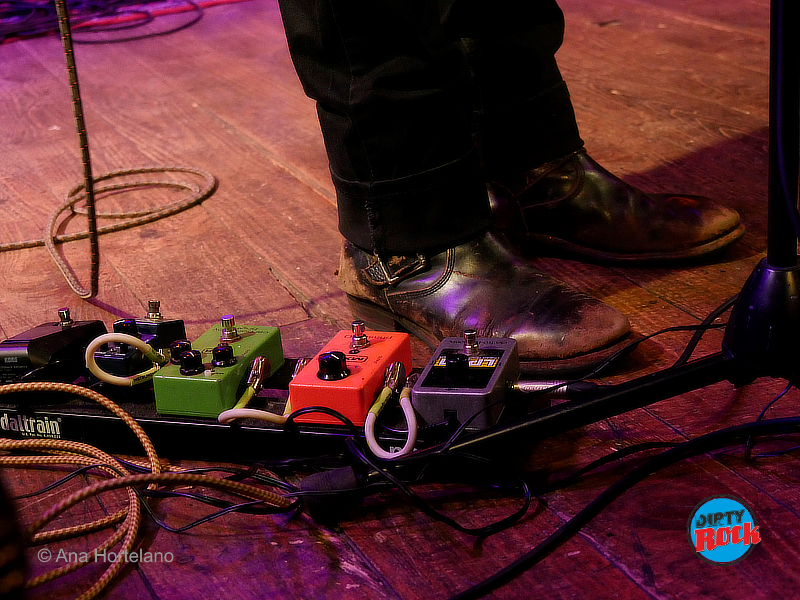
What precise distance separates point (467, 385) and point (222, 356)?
0.24 m

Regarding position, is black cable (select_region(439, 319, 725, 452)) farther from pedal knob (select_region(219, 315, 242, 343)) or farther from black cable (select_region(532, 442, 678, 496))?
pedal knob (select_region(219, 315, 242, 343))

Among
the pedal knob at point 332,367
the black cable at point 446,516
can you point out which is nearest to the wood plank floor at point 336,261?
the black cable at point 446,516

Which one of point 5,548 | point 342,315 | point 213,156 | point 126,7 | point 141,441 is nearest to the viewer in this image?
point 5,548

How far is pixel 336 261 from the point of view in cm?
132

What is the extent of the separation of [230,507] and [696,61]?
1.80 meters

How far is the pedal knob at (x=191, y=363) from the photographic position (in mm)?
816

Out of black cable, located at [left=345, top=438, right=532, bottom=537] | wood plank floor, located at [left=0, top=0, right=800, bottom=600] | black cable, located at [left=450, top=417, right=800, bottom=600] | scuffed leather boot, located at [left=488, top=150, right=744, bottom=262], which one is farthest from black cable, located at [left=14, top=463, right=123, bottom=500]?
scuffed leather boot, located at [left=488, top=150, right=744, bottom=262]

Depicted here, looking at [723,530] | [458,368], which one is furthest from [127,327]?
[723,530]

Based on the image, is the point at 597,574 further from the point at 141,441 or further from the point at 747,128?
the point at 747,128

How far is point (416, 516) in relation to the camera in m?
0.75

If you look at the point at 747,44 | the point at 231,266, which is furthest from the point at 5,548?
the point at 747,44

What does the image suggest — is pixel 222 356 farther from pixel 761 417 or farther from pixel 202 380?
pixel 761 417

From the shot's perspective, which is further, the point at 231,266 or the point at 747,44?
the point at 747,44

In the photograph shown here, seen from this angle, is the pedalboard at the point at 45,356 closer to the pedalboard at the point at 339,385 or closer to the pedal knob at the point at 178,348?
the pedal knob at the point at 178,348
